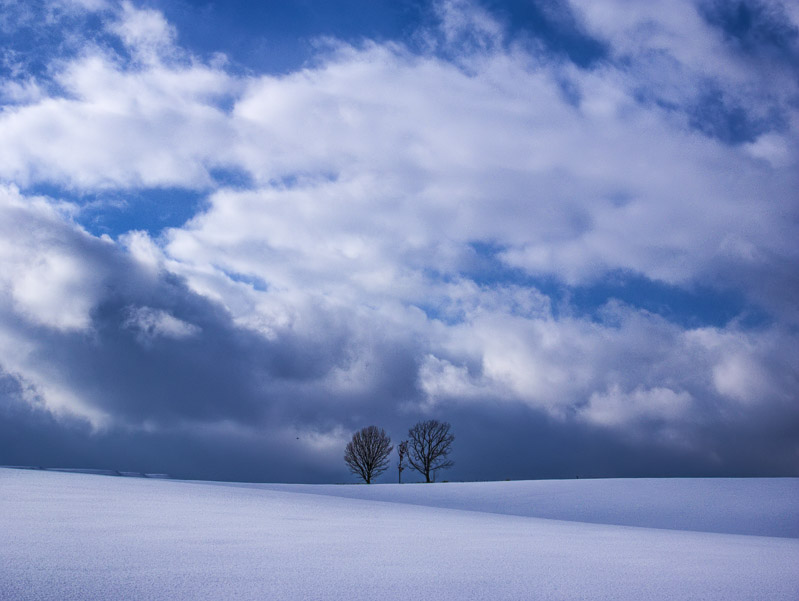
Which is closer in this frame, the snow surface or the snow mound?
the snow surface

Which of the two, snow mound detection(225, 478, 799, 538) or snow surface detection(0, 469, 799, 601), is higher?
snow surface detection(0, 469, 799, 601)

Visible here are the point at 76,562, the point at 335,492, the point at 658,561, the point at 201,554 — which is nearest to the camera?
the point at 76,562

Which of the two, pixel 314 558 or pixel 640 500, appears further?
pixel 640 500

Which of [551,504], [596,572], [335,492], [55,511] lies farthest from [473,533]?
[335,492]

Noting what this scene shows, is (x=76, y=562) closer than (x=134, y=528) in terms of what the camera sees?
Yes

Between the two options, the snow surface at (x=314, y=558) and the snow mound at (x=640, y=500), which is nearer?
the snow surface at (x=314, y=558)

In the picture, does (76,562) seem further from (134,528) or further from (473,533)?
(473,533)

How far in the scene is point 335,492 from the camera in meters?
25.2

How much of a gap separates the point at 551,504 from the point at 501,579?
17712mm

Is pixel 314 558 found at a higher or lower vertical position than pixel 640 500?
higher

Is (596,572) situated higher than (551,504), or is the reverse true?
(596,572)

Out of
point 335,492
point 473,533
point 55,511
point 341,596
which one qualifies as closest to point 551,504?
point 335,492

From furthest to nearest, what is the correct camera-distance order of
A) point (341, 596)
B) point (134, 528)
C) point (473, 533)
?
point (473, 533) < point (134, 528) < point (341, 596)

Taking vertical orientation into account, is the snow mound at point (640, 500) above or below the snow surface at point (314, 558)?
below
